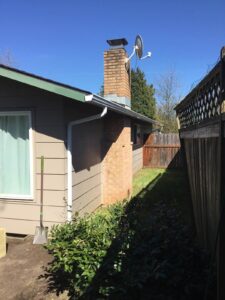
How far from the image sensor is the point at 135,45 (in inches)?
456

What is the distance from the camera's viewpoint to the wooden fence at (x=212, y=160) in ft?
7.98

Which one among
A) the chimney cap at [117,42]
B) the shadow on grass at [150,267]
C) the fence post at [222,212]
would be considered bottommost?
the shadow on grass at [150,267]

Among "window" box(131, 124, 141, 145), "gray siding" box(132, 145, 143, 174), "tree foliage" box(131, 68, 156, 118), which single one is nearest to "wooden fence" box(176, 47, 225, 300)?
A: "window" box(131, 124, 141, 145)

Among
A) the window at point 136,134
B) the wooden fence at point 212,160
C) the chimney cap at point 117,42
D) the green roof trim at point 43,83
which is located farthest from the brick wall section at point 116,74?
the wooden fence at point 212,160

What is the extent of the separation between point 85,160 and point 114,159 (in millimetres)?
1635

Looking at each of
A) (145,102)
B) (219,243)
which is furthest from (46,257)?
(145,102)

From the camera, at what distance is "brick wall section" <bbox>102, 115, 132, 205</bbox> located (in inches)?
340

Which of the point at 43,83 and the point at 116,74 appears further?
the point at 116,74

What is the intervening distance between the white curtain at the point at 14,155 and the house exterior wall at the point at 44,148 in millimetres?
177

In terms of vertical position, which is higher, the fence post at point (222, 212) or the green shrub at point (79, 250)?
the fence post at point (222, 212)

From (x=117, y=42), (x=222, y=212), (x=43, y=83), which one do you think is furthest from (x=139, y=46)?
(x=222, y=212)

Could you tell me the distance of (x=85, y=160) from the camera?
7.21m

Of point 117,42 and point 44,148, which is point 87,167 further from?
point 117,42

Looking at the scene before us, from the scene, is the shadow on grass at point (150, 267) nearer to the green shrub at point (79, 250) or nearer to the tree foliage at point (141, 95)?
the green shrub at point (79, 250)
